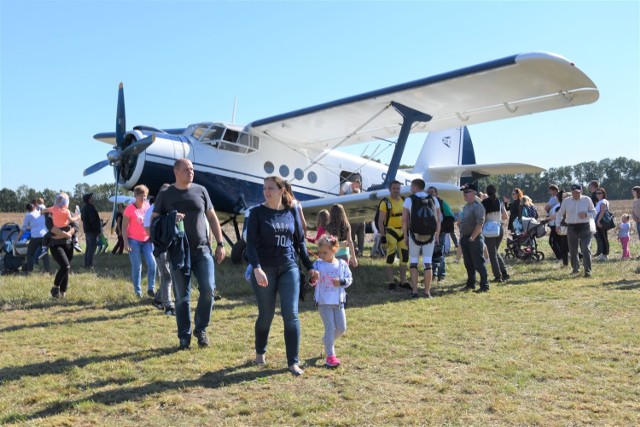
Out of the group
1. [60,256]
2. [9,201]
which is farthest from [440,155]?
[9,201]

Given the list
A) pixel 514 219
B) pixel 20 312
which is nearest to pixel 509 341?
pixel 20 312

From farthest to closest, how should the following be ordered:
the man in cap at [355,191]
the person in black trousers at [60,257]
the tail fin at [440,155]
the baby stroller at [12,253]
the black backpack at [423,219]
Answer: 1. the tail fin at [440,155]
2. the man in cap at [355,191]
3. the baby stroller at [12,253]
4. the black backpack at [423,219]
5. the person in black trousers at [60,257]

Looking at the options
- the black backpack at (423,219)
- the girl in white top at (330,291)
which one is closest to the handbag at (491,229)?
the black backpack at (423,219)

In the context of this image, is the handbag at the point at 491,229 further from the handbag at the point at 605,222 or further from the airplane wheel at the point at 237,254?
the airplane wheel at the point at 237,254

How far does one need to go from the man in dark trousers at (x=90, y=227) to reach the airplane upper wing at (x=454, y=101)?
161 inches

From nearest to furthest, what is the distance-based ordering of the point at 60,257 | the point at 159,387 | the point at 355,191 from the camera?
the point at 159,387
the point at 60,257
the point at 355,191

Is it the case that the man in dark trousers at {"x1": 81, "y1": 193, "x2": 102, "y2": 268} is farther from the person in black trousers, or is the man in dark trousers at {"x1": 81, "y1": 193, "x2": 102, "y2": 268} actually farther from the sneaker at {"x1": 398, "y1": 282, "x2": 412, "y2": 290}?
the sneaker at {"x1": 398, "y1": 282, "x2": 412, "y2": 290}

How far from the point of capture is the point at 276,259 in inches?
181

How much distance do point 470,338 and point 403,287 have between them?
3.47 m

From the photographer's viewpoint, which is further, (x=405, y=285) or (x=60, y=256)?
(x=405, y=285)

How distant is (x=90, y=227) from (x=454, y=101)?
8584 millimetres

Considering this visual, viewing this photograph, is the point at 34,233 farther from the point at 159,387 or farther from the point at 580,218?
the point at 580,218

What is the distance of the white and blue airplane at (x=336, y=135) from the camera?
1059 centimetres

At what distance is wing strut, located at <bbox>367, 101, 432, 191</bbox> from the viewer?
39.4ft
